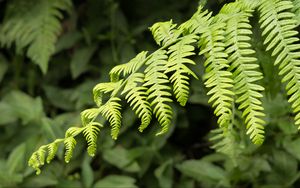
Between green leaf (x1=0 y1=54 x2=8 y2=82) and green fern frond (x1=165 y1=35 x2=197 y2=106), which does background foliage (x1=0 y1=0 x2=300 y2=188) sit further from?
green fern frond (x1=165 y1=35 x2=197 y2=106)

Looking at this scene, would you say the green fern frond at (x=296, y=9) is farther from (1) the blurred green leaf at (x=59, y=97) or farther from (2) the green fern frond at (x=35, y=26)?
(1) the blurred green leaf at (x=59, y=97)

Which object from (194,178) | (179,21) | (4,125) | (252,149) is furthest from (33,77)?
(252,149)

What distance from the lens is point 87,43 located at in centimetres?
279

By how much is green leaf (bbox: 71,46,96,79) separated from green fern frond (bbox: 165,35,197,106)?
1269mm

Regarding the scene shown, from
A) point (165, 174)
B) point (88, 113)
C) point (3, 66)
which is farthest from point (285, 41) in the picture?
point (3, 66)

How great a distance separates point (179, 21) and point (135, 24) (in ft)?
1.10

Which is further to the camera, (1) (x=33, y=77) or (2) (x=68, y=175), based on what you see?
(1) (x=33, y=77)

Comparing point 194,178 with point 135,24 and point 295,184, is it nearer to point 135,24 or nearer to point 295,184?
point 295,184

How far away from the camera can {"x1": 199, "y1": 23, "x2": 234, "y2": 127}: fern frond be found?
135 centimetres

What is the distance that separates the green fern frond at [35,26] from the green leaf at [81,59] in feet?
0.45

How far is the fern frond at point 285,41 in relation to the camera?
4.46ft

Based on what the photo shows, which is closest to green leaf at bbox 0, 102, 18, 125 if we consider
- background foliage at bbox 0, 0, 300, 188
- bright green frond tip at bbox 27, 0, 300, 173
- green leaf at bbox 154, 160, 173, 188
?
background foliage at bbox 0, 0, 300, 188

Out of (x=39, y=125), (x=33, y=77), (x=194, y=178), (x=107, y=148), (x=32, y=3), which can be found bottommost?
(x=194, y=178)

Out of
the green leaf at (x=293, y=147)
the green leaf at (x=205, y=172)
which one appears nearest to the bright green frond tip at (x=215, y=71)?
the green leaf at (x=293, y=147)
